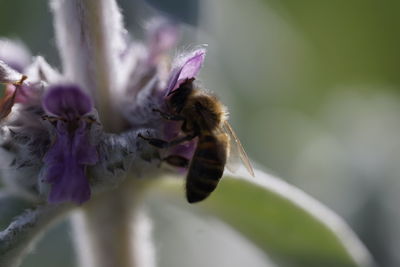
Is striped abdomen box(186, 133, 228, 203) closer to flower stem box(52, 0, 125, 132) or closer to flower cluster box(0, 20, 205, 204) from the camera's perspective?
flower cluster box(0, 20, 205, 204)

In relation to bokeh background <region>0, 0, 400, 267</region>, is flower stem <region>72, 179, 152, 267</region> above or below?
below

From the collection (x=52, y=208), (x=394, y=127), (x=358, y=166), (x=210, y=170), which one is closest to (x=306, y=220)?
(x=210, y=170)

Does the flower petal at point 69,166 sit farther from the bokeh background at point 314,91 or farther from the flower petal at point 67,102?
the bokeh background at point 314,91

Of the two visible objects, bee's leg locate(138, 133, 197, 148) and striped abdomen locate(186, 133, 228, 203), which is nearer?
bee's leg locate(138, 133, 197, 148)

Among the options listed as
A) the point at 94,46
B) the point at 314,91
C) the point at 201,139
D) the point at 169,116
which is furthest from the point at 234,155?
the point at 314,91

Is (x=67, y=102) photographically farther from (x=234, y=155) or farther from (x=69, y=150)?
(x=234, y=155)

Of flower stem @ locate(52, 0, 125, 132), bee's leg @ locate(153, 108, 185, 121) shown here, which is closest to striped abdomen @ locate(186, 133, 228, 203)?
bee's leg @ locate(153, 108, 185, 121)
